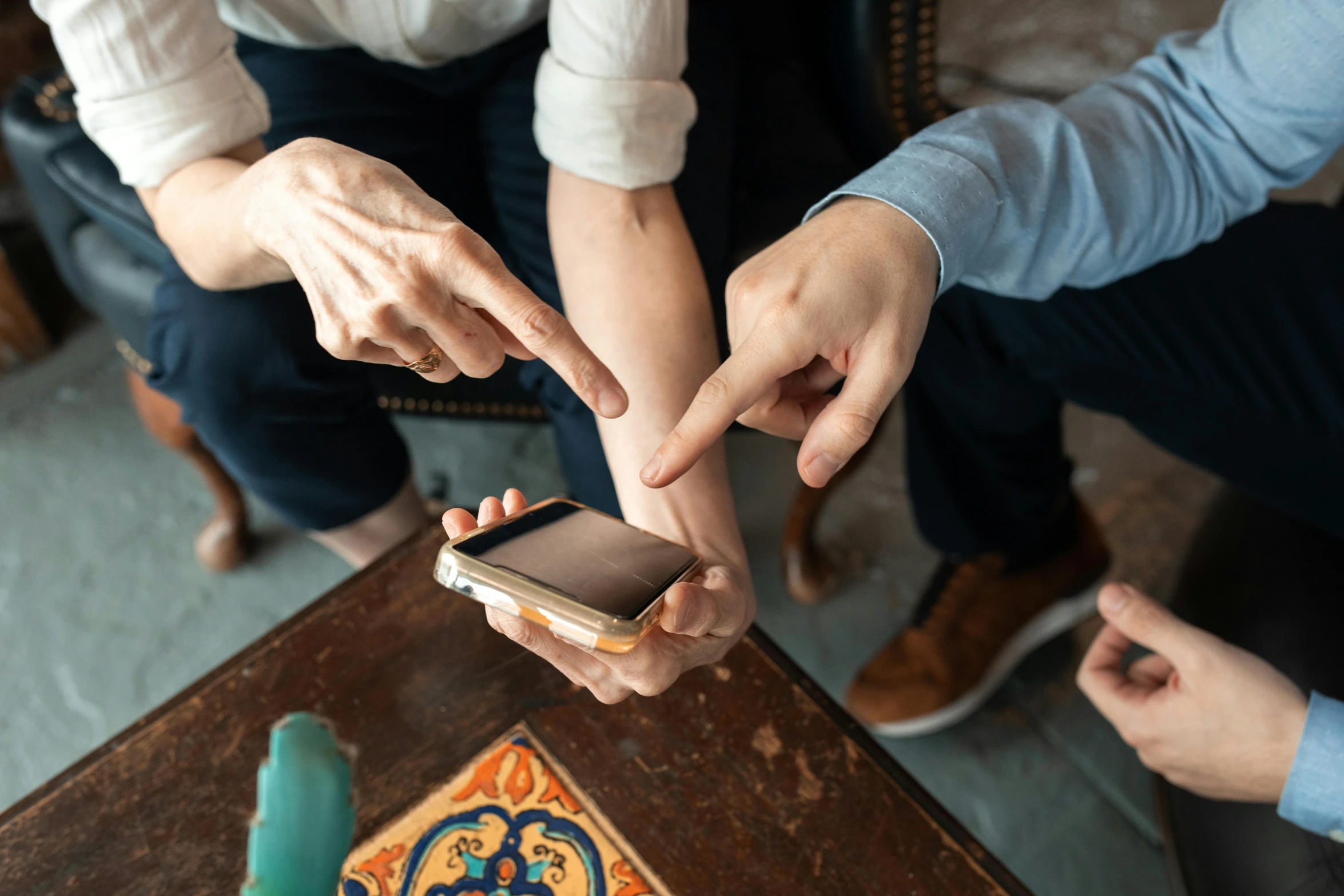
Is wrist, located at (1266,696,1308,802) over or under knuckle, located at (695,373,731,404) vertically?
under

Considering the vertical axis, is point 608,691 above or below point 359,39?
below

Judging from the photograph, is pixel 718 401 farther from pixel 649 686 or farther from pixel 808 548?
pixel 808 548

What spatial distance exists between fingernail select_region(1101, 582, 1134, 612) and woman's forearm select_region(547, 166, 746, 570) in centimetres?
30

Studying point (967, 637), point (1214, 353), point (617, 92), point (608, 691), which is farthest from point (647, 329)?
point (967, 637)

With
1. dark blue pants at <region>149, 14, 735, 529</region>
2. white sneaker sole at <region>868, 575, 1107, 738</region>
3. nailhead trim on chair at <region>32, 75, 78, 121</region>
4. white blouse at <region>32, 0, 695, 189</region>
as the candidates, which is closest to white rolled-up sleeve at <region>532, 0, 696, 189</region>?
white blouse at <region>32, 0, 695, 189</region>

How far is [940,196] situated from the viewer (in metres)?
0.57

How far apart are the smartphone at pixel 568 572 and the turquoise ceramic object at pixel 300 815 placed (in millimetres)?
230

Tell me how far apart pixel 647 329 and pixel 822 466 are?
9.7 inches

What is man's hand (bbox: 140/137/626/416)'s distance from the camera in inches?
18.6

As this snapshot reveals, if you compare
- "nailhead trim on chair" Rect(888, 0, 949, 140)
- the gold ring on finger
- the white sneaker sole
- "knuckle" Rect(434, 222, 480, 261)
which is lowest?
the white sneaker sole

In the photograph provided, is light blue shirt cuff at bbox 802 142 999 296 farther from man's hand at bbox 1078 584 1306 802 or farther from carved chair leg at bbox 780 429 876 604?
carved chair leg at bbox 780 429 876 604

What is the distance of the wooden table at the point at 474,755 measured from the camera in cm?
57

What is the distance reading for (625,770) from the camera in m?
0.60

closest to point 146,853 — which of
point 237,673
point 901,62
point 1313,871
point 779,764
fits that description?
point 237,673
